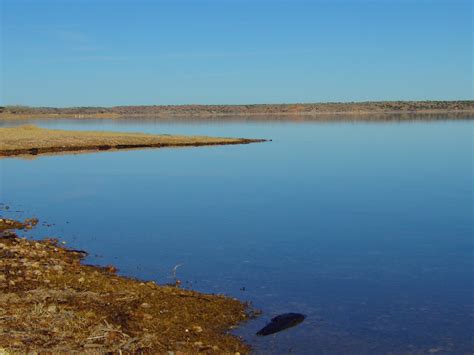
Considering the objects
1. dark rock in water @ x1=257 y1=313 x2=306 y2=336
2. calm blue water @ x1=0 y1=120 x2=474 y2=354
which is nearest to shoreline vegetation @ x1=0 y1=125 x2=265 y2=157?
calm blue water @ x1=0 y1=120 x2=474 y2=354

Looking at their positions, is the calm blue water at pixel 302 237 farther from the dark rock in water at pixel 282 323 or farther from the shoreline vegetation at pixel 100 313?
the shoreline vegetation at pixel 100 313

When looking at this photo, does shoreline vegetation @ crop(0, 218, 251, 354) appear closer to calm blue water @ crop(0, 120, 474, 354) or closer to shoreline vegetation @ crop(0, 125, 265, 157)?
calm blue water @ crop(0, 120, 474, 354)

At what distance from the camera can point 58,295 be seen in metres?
12.0

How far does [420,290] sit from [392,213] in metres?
10.1

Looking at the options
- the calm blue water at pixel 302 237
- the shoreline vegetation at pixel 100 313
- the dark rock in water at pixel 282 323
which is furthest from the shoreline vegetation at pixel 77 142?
the dark rock in water at pixel 282 323

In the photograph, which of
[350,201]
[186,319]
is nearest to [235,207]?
[350,201]

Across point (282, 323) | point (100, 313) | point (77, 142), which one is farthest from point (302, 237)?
point (77, 142)

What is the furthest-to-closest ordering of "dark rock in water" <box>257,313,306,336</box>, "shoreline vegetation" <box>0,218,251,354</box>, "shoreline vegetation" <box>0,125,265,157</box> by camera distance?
"shoreline vegetation" <box>0,125,265,157</box> → "dark rock in water" <box>257,313,306,336</box> → "shoreline vegetation" <box>0,218,251,354</box>

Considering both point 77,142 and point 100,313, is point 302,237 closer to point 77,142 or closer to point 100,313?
point 100,313

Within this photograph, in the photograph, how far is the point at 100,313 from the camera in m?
11.1

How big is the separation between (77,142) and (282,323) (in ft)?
182

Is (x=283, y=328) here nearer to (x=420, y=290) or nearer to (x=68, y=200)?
(x=420, y=290)

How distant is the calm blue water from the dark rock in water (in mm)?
197

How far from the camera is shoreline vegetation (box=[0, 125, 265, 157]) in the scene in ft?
188
